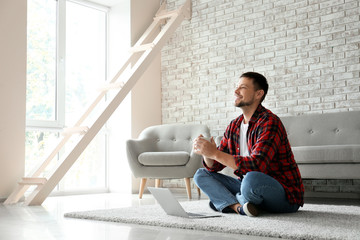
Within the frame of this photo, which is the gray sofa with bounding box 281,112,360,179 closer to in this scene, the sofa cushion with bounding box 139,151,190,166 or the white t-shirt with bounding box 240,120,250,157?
the sofa cushion with bounding box 139,151,190,166

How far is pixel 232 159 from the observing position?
2.11 metres

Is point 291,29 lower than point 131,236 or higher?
higher

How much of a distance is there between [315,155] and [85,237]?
2145mm

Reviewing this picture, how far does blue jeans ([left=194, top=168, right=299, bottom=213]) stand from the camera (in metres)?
2.13

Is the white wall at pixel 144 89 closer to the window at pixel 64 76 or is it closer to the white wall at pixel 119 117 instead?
the white wall at pixel 119 117

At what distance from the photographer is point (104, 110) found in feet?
13.1

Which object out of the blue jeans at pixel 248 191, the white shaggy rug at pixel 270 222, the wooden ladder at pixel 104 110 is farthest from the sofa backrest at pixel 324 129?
the blue jeans at pixel 248 191

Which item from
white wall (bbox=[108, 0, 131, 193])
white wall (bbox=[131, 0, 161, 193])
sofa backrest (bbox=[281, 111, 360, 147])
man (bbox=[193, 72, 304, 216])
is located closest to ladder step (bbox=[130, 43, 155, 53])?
white wall (bbox=[108, 0, 131, 193])

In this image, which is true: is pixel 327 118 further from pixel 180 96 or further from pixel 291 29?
pixel 180 96

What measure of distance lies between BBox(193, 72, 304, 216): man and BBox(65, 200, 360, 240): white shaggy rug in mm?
83

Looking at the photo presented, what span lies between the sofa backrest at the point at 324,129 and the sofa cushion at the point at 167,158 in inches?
41.0

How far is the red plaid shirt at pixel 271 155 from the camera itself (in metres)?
2.12

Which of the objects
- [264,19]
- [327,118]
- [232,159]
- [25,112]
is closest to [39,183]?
[25,112]

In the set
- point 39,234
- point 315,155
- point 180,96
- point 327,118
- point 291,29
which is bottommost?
point 39,234
